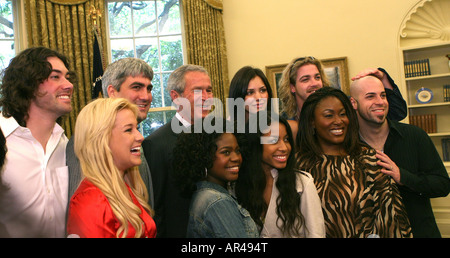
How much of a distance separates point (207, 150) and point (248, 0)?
437cm

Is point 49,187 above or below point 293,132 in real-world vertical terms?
below

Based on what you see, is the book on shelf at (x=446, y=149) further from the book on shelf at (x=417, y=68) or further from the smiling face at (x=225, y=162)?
the smiling face at (x=225, y=162)

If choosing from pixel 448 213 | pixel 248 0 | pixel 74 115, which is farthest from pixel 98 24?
pixel 448 213

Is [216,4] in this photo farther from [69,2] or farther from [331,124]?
[331,124]

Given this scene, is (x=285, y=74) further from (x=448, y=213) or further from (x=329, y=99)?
(x=448, y=213)

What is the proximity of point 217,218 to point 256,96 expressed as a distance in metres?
1.09

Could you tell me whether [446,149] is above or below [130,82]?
below

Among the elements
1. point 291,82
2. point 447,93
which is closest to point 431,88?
point 447,93

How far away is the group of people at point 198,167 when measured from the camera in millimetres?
1548

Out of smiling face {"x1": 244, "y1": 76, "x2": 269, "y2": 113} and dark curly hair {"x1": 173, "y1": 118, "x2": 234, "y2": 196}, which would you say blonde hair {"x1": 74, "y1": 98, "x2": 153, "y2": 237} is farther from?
smiling face {"x1": 244, "y1": 76, "x2": 269, "y2": 113}

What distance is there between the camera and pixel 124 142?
1559mm

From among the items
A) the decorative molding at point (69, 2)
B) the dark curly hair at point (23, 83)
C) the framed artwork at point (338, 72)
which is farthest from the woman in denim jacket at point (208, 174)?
the decorative molding at point (69, 2)

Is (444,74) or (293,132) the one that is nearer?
(293,132)
